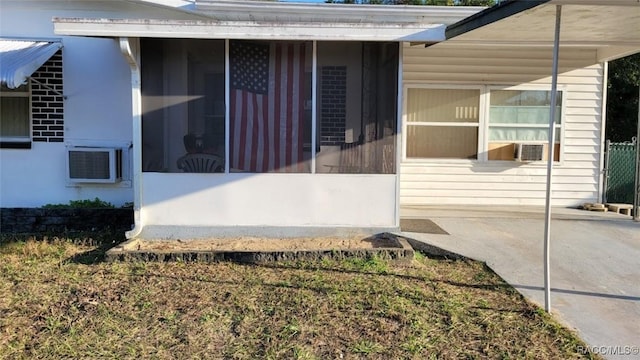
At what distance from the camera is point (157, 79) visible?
233 inches

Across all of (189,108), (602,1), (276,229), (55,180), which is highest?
(602,1)

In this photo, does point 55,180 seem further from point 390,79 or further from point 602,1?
point 602,1

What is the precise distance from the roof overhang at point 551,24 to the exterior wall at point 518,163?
148cm

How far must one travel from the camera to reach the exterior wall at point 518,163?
8234 mm

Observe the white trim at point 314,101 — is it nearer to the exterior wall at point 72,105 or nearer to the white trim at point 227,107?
the white trim at point 227,107

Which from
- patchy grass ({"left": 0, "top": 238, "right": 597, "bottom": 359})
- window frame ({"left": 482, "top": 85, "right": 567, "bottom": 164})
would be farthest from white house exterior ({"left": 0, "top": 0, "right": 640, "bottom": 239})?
window frame ({"left": 482, "top": 85, "right": 567, "bottom": 164})

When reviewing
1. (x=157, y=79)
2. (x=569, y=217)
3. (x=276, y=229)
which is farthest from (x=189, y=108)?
(x=569, y=217)

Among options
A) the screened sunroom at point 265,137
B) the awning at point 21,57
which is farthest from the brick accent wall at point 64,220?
the awning at point 21,57

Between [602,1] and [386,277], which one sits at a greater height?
[602,1]

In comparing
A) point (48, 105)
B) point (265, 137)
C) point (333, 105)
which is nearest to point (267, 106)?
point (265, 137)

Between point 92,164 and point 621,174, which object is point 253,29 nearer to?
point 92,164

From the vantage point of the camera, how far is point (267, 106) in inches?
236

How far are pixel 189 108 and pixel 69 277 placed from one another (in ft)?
7.58

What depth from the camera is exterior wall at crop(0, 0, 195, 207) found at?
23.0 ft
